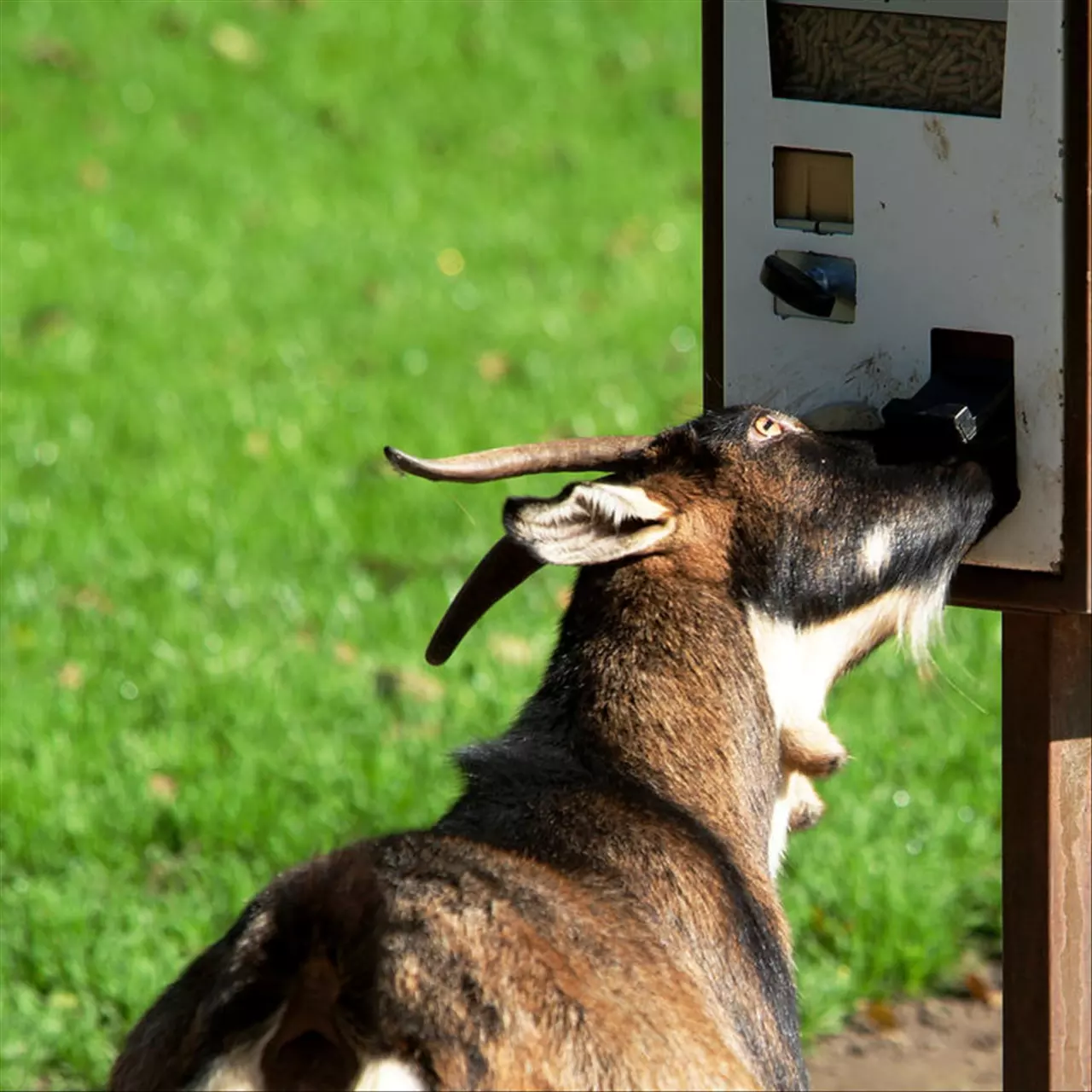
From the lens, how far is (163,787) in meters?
5.89

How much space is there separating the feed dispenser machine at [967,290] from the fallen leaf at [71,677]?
2.67 meters

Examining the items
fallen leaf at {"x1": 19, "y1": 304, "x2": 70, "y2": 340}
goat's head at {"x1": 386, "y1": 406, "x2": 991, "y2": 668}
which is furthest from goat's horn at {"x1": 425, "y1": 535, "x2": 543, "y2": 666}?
fallen leaf at {"x1": 19, "y1": 304, "x2": 70, "y2": 340}

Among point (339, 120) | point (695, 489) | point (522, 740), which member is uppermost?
point (339, 120)

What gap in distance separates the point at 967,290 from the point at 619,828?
3.81ft

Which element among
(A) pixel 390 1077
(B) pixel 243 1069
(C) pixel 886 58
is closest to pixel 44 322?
(C) pixel 886 58

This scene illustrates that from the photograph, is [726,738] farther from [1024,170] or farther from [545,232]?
[545,232]

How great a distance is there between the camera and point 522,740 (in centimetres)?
363

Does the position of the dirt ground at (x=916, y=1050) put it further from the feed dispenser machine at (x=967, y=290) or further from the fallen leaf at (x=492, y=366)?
the fallen leaf at (x=492, y=366)

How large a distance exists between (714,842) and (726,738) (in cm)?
20

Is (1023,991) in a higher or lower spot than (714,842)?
lower

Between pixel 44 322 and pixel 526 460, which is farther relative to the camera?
pixel 44 322

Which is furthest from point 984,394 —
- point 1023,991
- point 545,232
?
point 545,232

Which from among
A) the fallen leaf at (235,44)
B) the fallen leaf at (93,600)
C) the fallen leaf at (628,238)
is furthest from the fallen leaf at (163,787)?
the fallen leaf at (235,44)

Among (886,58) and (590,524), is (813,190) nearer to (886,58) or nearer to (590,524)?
(886,58)
